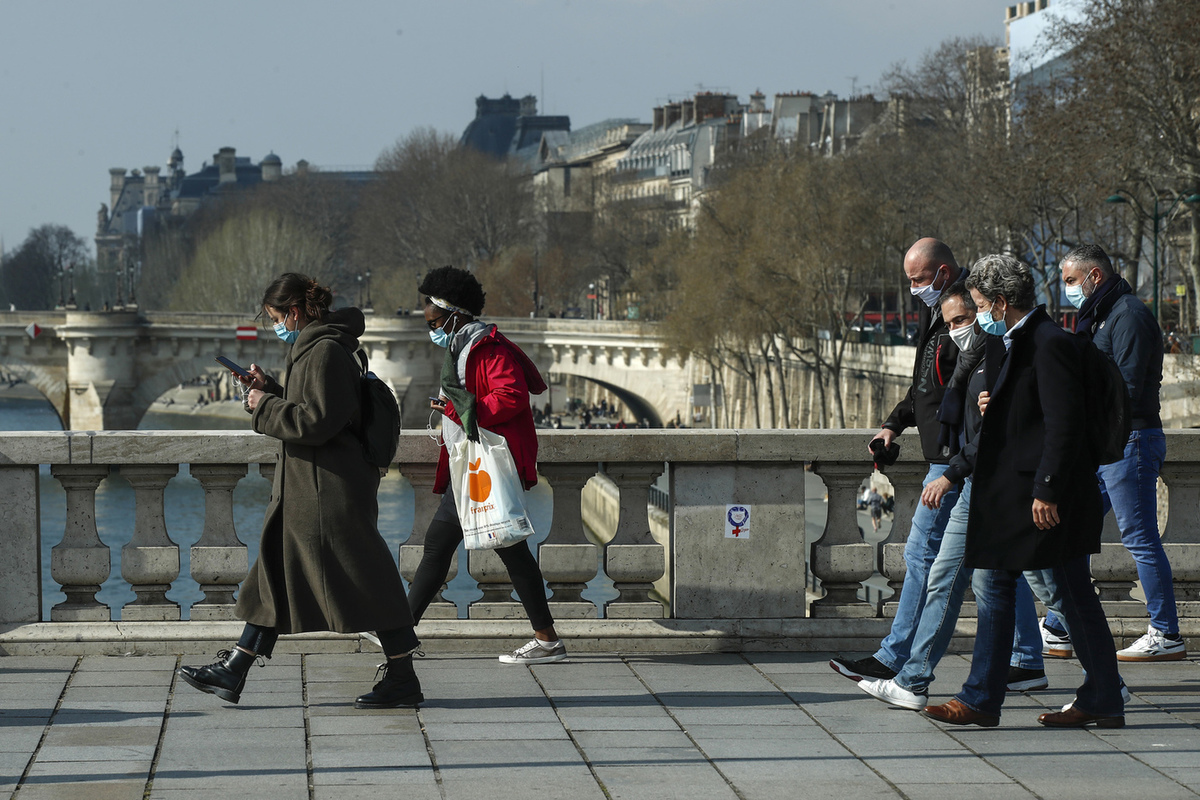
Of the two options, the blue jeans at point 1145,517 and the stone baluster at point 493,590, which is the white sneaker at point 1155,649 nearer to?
the blue jeans at point 1145,517

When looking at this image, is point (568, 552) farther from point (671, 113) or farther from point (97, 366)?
point (671, 113)

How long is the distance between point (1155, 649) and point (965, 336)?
1.45m

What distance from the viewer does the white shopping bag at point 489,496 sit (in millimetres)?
5730

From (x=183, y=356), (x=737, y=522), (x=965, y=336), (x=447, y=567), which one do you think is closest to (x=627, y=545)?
(x=737, y=522)

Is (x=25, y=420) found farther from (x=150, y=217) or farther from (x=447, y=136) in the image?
(x=150, y=217)

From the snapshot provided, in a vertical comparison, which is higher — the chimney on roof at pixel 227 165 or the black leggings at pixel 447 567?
the chimney on roof at pixel 227 165

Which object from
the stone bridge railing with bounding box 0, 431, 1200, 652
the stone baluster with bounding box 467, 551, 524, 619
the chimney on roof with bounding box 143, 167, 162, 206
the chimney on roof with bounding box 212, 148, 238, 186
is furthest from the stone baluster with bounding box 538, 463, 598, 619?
the chimney on roof with bounding box 143, 167, 162, 206

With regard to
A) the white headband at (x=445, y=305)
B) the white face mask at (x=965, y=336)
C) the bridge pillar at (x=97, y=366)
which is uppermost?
the white headband at (x=445, y=305)

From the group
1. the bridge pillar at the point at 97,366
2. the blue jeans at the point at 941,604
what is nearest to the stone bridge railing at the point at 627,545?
the blue jeans at the point at 941,604

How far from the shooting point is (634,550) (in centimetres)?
636

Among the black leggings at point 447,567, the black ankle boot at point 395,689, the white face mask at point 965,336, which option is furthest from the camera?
the black leggings at point 447,567

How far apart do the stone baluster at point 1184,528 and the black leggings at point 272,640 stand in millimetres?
2935

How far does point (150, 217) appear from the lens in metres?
162

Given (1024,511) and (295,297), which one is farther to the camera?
(295,297)
